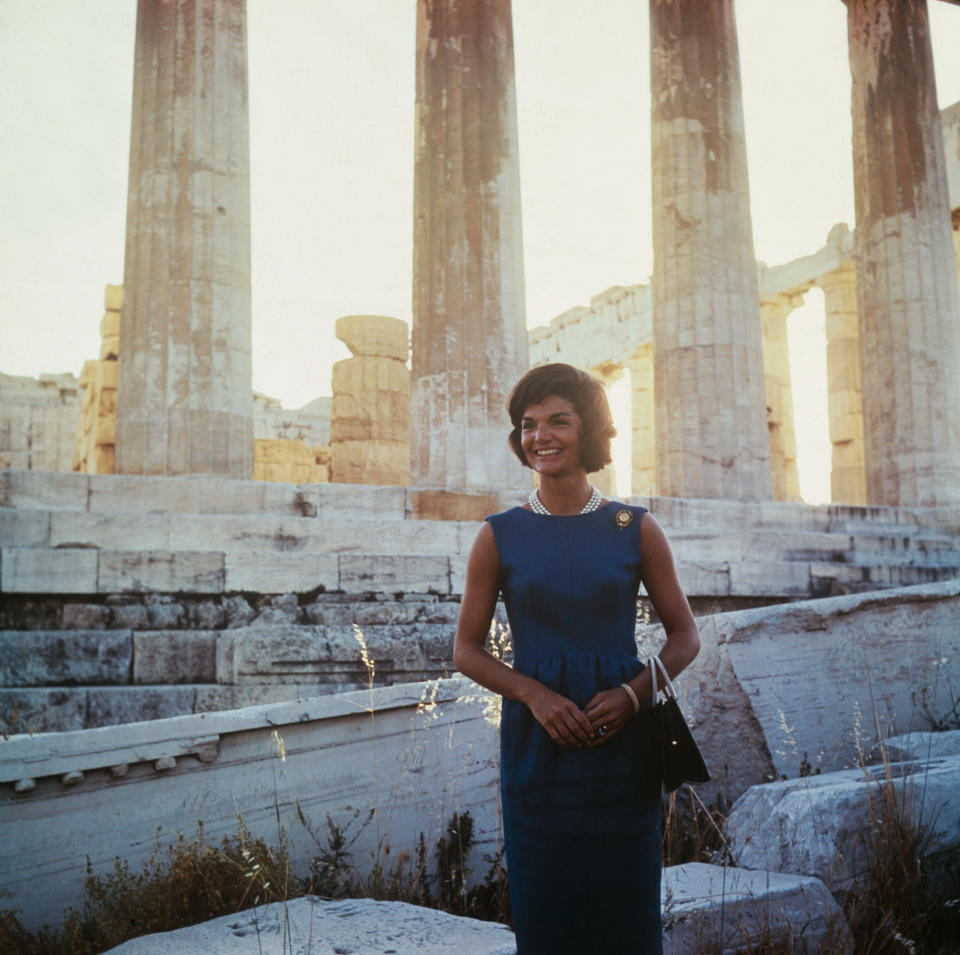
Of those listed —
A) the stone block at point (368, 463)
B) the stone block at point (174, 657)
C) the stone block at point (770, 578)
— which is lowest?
the stone block at point (174, 657)

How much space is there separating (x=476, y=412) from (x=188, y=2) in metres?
5.80

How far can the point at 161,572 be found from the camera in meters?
9.24

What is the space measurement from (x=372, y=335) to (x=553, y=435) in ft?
59.2

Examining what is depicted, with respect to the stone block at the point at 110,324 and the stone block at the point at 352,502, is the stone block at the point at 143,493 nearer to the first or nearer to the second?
the stone block at the point at 352,502

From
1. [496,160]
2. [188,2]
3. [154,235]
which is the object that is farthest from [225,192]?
[496,160]

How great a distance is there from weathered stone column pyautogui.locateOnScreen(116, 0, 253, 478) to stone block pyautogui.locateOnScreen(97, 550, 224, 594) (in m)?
2.19

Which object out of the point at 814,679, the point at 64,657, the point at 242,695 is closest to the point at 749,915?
the point at 814,679

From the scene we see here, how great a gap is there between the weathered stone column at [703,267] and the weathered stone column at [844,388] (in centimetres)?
795

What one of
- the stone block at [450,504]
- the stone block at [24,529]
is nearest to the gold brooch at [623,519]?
the stone block at [24,529]

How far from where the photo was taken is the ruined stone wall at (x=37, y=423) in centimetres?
2886

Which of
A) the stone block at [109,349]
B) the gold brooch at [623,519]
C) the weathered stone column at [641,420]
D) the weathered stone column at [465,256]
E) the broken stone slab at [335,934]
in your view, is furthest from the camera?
the weathered stone column at [641,420]

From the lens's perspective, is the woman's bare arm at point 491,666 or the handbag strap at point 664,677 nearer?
the woman's bare arm at point 491,666

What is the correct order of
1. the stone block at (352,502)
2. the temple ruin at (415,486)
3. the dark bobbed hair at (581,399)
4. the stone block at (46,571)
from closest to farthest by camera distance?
the dark bobbed hair at (581,399) < the temple ruin at (415,486) < the stone block at (46,571) < the stone block at (352,502)

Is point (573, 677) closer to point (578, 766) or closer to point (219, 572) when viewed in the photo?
point (578, 766)
